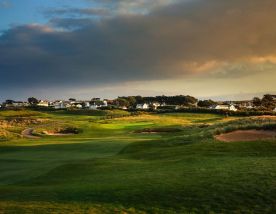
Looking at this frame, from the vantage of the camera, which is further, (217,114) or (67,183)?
(217,114)

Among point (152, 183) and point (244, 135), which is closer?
point (152, 183)

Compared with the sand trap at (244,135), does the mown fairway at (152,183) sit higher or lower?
lower

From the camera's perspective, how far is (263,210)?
17.0 meters

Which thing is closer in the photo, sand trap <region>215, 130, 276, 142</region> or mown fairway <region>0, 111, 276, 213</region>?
mown fairway <region>0, 111, 276, 213</region>

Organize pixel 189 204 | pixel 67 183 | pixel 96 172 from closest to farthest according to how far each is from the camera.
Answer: pixel 189 204, pixel 67 183, pixel 96 172

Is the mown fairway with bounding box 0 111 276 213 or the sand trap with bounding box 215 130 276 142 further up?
the sand trap with bounding box 215 130 276 142

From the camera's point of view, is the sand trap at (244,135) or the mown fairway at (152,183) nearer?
the mown fairway at (152,183)

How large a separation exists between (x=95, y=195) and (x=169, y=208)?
4.18 m

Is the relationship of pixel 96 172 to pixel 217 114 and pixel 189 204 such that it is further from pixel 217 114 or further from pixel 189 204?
pixel 217 114

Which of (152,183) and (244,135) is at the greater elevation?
(244,135)

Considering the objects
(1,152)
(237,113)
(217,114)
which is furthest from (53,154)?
(217,114)

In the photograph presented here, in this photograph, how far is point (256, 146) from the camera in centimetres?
3375

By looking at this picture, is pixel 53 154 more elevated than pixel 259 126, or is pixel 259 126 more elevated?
pixel 259 126

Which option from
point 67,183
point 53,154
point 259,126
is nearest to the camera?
point 67,183
